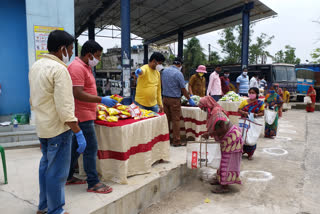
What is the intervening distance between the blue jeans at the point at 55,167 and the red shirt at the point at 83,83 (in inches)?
19.7

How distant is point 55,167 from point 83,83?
0.92 meters

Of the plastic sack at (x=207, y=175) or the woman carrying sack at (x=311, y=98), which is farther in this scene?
the woman carrying sack at (x=311, y=98)

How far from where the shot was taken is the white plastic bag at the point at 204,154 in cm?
350

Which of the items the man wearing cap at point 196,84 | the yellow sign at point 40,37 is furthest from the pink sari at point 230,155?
the yellow sign at point 40,37

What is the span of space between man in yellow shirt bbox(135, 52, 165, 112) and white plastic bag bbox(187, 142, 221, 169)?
118cm

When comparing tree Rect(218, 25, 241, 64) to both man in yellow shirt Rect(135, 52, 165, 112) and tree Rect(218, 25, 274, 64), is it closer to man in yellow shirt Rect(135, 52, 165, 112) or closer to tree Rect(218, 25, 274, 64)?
tree Rect(218, 25, 274, 64)

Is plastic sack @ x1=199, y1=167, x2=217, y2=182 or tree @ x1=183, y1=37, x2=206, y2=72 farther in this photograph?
tree @ x1=183, y1=37, x2=206, y2=72

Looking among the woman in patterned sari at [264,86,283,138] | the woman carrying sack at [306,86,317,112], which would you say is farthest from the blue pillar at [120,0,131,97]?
the woman carrying sack at [306,86,317,112]

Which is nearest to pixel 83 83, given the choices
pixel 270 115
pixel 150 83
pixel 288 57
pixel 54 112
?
pixel 54 112

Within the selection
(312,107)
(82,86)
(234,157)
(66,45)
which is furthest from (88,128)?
(312,107)

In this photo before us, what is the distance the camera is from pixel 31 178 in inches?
127

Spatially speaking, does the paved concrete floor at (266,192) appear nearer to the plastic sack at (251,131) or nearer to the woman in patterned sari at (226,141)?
the woman in patterned sari at (226,141)

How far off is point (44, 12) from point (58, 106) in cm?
390

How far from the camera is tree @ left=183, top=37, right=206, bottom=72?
35.1 m
